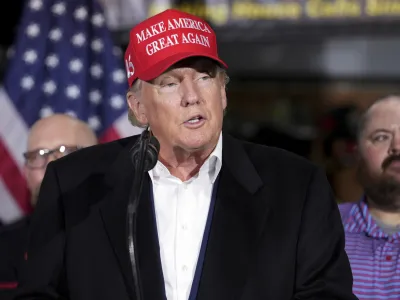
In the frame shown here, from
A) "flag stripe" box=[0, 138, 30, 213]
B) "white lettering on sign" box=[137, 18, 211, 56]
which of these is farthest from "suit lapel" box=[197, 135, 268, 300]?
"flag stripe" box=[0, 138, 30, 213]

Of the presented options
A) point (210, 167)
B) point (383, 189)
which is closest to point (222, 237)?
point (210, 167)

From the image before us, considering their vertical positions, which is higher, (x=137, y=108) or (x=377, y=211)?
(x=137, y=108)

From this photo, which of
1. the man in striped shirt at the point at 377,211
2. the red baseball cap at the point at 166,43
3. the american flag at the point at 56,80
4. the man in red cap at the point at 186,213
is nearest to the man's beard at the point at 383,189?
the man in striped shirt at the point at 377,211

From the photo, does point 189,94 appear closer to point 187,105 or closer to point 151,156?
point 187,105

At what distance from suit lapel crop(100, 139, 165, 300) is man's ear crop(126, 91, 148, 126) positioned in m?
0.10

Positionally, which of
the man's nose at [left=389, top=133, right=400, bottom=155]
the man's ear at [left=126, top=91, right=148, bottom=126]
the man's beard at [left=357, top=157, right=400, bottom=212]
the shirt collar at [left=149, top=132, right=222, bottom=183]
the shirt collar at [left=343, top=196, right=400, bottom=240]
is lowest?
the shirt collar at [left=343, top=196, right=400, bottom=240]

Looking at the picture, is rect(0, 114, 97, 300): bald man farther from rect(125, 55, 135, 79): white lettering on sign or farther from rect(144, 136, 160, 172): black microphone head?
rect(144, 136, 160, 172): black microphone head

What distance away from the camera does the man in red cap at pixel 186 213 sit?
220 cm

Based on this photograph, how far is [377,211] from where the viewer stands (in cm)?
320

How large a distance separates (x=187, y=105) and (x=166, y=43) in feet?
0.63

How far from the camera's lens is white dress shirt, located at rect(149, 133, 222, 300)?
2250 millimetres

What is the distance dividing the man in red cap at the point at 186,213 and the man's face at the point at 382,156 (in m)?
0.87

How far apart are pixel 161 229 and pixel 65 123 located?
5.36 ft

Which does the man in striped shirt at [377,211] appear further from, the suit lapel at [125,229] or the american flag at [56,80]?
the american flag at [56,80]
